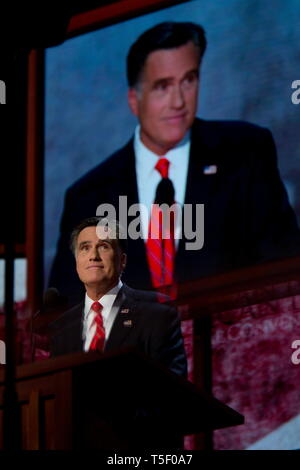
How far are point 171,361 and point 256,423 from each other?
1.21 metres

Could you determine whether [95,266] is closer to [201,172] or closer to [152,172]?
[201,172]

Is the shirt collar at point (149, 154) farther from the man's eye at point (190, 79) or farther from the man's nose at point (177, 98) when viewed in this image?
the man's eye at point (190, 79)

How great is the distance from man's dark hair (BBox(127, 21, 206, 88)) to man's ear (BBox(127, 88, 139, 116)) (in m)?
0.03

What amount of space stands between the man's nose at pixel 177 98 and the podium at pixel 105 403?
2.69m

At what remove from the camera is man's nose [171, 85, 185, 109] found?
5.50 m

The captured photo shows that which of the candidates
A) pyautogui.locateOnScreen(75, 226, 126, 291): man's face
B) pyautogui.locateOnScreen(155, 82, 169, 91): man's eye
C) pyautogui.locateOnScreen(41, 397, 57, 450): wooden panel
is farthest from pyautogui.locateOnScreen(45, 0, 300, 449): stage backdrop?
pyautogui.locateOnScreen(41, 397, 57, 450): wooden panel

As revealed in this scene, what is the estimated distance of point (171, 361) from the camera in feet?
12.2

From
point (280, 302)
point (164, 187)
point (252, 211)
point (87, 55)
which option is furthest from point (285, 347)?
point (87, 55)

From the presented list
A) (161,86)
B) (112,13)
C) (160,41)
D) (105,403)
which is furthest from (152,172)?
(105,403)

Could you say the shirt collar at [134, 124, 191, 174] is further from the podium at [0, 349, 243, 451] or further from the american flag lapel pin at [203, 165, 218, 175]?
the podium at [0, 349, 243, 451]

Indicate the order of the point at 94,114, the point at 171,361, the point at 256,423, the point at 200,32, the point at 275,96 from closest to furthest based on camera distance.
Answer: the point at 171,361 < the point at 256,423 < the point at 275,96 < the point at 200,32 < the point at 94,114

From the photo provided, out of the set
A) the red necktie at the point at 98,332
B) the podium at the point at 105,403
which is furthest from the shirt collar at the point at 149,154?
the podium at the point at 105,403

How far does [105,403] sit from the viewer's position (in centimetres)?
300
